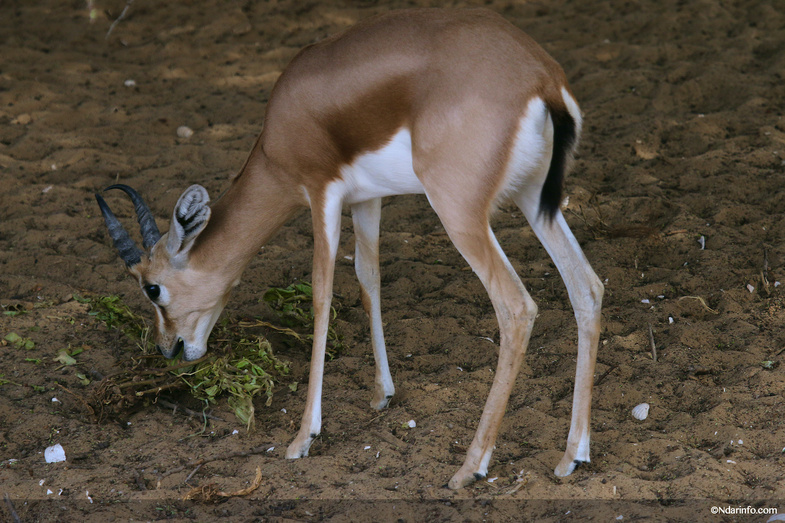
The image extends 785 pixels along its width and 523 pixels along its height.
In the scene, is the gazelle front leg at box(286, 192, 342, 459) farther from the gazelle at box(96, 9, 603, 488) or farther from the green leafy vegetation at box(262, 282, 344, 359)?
the green leafy vegetation at box(262, 282, 344, 359)

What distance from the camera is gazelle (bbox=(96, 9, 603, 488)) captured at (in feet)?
9.75

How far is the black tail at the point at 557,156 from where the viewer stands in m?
3.01

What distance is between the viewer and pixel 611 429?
338 cm

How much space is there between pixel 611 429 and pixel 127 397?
2.29m

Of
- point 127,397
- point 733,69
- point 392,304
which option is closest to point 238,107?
point 392,304

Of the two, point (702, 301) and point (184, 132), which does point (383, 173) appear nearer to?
point (702, 301)

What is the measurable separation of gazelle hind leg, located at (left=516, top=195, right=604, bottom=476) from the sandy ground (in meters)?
0.11

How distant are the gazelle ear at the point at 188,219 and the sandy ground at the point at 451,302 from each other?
2.80 feet

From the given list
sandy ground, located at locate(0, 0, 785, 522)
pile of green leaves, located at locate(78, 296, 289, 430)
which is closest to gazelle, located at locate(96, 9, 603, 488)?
pile of green leaves, located at locate(78, 296, 289, 430)

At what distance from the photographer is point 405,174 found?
10.7 ft

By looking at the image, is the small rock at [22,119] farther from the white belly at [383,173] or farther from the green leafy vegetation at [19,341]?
the white belly at [383,173]

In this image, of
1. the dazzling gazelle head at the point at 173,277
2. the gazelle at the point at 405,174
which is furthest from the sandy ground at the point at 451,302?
the dazzling gazelle head at the point at 173,277

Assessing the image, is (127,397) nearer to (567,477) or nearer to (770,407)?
(567,477)

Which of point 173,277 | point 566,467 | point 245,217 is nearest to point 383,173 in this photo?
point 245,217
